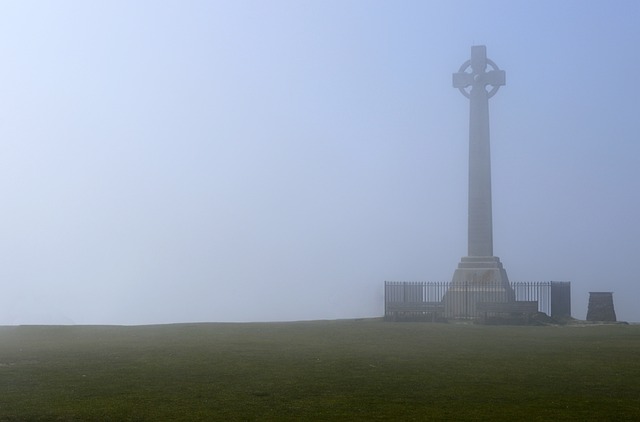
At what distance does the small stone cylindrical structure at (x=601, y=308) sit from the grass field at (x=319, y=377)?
11.6m

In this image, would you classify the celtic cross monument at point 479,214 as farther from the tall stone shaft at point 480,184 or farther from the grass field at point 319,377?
the grass field at point 319,377

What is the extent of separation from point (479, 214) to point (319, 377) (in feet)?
98.1

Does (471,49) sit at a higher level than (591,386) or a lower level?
higher

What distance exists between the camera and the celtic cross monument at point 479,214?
46.8 metres

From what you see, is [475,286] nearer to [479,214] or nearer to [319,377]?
[479,214]

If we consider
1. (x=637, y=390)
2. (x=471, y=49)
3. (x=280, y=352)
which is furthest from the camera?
(x=471, y=49)

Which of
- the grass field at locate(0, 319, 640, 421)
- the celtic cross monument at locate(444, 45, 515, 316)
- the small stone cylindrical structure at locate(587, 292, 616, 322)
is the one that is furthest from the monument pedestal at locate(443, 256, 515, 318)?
the grass field at locate(0, 319, 640, 421)

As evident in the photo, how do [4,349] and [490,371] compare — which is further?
[4,349]

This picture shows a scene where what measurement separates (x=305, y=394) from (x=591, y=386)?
612 centimetres

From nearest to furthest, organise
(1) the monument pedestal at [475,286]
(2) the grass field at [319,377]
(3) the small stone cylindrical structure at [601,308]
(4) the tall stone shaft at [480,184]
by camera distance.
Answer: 1. (2) the grass field at [319,377]
2. (3) the small stone cylindrical structure at [601,308]
3. (1) the monument pedestal at [475,286]
4. (4) the tall stone shaft at [480,184]

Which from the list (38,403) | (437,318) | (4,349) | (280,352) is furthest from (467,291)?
(38,403)

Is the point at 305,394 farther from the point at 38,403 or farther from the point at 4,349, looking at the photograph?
the point at 4,349

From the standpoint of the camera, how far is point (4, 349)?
27406mm

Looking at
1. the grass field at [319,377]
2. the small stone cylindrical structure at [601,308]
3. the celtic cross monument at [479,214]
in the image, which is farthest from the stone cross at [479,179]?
the grass field at [319,377]
